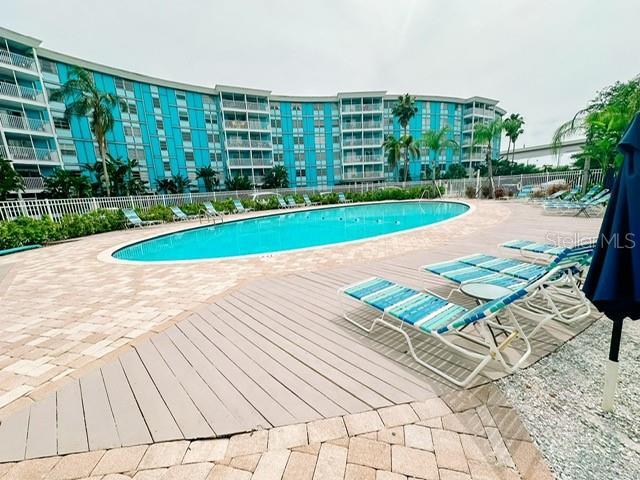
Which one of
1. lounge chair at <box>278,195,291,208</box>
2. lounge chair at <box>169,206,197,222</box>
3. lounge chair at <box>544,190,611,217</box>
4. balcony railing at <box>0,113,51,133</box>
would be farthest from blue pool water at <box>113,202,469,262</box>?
balcony railing at <box>0,113,51,133</box>

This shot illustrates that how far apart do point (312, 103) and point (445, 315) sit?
A: 42880mm

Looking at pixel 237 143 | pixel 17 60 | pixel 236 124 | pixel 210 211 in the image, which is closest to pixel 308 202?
pixel 210 211

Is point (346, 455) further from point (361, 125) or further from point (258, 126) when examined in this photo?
point (361, 125)

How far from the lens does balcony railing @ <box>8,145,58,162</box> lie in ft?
65.0

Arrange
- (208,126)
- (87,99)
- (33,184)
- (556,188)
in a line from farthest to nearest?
1. (208,126)
2. (33,184)
3. (87,99)
4. (556,188)

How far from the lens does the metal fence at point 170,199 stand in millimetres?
10648

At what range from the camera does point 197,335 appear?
2.94 m

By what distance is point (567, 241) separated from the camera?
5961mm

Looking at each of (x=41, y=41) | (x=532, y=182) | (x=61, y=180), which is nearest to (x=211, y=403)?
(x=61, y=180)

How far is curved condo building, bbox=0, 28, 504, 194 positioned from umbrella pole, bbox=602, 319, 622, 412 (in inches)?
1064

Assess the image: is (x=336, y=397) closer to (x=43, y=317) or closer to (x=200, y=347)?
(x=200, y=347)

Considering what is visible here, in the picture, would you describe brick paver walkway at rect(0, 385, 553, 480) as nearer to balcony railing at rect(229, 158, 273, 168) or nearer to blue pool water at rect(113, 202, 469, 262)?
blue pool water at rect(113, 202, 469, 262)

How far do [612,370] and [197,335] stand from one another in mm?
3456

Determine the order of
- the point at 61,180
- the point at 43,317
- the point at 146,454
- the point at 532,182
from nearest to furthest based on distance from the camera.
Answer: the point at 146,454
the point at 43,317
the point at 61,180
the point at 532,182
